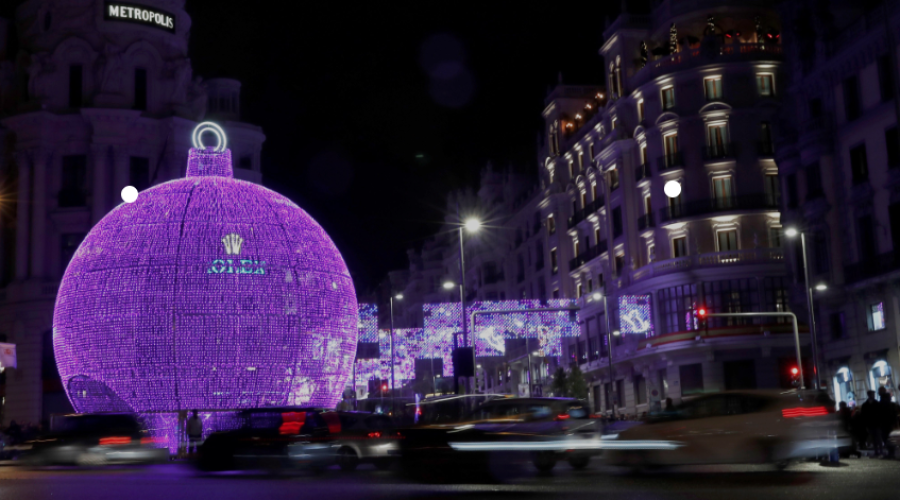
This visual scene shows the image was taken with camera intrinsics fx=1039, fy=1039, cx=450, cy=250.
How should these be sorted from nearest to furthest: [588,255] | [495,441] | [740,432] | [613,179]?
[495,441] → [740,432] → [613,179] → [588,255]

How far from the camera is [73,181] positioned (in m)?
54.5

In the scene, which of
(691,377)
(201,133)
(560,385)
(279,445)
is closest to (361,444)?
(279,445)

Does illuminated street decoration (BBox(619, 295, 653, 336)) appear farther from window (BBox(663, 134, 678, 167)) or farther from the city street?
the city street

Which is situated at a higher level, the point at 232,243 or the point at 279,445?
the point at 232,243

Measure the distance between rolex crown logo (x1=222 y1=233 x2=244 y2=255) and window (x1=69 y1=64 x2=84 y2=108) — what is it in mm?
29413

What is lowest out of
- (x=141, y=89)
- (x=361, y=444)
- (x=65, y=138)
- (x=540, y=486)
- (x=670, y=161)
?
(x=540, y=486)

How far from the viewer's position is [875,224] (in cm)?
3825

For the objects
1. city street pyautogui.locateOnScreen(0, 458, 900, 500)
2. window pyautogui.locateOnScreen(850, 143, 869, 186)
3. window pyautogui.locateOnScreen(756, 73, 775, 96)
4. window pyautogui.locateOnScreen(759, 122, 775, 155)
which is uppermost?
window pyautogui.locateOnScreen(756, 73, 775, 96)

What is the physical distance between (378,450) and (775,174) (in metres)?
36.1

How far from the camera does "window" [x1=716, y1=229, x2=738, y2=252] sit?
5256 centimetres

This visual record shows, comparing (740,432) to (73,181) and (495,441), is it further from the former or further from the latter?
(73,181)

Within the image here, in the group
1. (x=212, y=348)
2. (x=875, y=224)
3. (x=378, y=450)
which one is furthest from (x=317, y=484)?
(x=875, y=224)

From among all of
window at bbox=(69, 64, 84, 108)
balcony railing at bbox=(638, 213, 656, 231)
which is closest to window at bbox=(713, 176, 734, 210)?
balcony railing at bbox=(638, 213, 656, 231)

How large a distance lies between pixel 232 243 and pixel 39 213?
1105 inches
